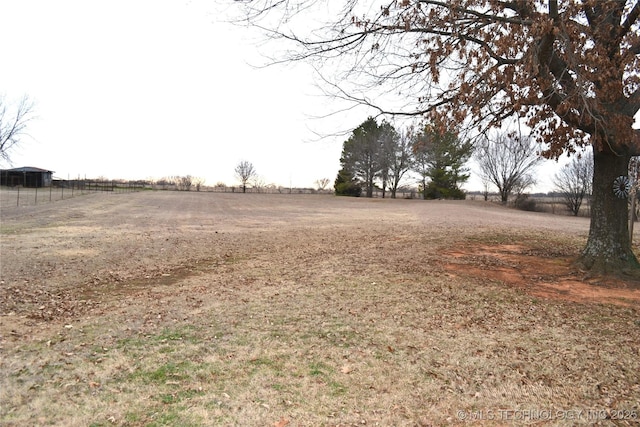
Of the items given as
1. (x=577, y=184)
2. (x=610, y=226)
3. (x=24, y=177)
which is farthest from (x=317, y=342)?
(x=24, y=177)

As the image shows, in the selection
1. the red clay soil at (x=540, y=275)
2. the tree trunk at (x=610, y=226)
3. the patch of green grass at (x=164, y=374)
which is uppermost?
the tree trunk at (x=610, y=226)

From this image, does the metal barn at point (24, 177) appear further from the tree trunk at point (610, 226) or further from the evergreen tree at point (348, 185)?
the tree trunk at point (610, 226)

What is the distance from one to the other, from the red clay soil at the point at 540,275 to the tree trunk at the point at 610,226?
0.36 m

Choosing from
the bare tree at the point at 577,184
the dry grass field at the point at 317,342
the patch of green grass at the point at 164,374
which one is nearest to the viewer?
the dry grass field at the point at 317,342

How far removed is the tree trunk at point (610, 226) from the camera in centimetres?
717

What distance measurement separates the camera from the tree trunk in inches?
282

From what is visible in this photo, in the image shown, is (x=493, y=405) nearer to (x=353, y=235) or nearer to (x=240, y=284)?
(x=240, y=284)

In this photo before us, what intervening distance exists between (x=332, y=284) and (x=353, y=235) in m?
6.71

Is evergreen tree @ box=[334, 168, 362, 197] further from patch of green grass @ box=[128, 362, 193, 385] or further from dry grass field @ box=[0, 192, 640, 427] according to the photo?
patch of green grass @ box=[128, 362, 193, 385]

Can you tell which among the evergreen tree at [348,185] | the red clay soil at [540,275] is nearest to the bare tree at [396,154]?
the evergreen tree at [348,185]

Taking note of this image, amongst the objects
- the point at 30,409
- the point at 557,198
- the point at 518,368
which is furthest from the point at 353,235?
the point at 557,198

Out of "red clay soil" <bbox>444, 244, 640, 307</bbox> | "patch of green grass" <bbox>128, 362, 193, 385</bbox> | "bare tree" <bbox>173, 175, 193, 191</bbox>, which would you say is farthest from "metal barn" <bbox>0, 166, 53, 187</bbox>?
"patch of green grass" <bbox>128, 362, 193, 385</bbox>

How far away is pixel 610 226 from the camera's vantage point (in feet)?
24.0

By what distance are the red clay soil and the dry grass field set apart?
5 cm
